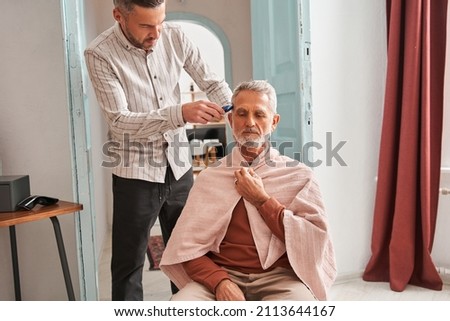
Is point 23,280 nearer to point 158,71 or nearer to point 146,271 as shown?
point 146,271

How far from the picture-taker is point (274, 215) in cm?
151

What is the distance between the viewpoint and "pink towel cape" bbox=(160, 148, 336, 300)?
59.2 inches

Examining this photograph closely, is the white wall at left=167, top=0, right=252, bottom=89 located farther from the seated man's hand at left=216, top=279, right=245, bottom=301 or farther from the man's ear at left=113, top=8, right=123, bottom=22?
the seated man's hand at left=216, top=279, right=245, bottom=301

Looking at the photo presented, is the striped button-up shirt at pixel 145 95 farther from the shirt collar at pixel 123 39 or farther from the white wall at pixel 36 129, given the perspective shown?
the white wall at pixel 36 129

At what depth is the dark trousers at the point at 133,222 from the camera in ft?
6.23

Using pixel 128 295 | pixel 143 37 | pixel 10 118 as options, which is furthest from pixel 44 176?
pixel 143 37

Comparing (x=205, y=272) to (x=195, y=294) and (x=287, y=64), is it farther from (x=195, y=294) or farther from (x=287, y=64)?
(x=287, y=64)

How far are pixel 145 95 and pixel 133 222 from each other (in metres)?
0.51

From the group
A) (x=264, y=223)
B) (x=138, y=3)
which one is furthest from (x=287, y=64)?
(x=264, y=223)

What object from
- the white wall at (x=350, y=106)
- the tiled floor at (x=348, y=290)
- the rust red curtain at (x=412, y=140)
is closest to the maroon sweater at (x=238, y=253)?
the tiled floor at (x=348, y=290)

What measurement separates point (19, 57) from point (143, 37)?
64 centimetres

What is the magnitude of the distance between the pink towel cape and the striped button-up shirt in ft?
0.89

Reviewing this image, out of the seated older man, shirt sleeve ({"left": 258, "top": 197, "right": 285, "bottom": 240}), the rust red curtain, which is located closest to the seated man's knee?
the seated older man

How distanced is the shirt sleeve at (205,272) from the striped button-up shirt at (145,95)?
46cm
